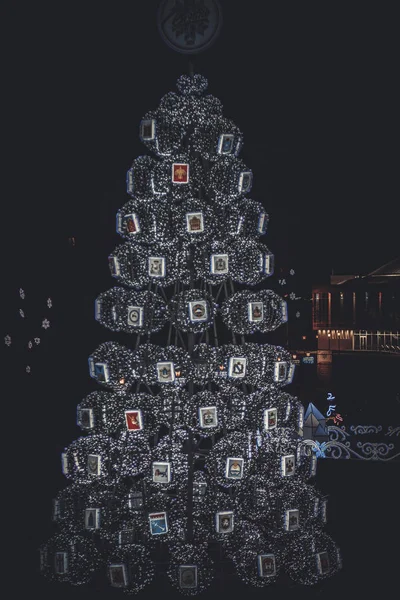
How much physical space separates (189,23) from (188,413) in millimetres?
2270

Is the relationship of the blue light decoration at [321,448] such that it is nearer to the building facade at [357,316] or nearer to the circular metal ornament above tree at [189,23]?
the circular metal ornament above tree at [189,23]

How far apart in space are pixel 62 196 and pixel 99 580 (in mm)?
3578

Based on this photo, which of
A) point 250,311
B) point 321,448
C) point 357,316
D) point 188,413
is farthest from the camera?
point 357,316

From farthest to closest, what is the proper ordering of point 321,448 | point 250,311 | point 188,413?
point 321,448 < point 250,311 < point 188,413

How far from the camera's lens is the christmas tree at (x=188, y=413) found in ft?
10.4

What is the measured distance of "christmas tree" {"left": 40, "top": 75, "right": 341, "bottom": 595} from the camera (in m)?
3.17

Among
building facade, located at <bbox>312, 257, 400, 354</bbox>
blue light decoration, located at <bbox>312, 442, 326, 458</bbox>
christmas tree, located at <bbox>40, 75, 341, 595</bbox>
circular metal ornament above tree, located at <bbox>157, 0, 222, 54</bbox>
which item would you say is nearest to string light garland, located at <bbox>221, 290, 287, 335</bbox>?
christmas tree, located at <bbox>40, 75, 341, 595</bbox>

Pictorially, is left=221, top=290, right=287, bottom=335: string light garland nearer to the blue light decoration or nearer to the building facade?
the blue light decoration

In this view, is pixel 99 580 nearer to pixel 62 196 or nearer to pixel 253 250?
pixel 253 250

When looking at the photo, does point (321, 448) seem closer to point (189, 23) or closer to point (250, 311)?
point (250, 311)

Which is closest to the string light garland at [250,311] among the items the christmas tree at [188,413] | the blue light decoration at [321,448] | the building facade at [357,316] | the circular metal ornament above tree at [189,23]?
the christmas tree at [188,413]

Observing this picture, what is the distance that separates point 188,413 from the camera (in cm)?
318

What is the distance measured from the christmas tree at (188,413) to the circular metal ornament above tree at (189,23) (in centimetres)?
19

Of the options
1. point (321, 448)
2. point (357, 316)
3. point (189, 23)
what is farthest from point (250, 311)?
point (357, 316)
